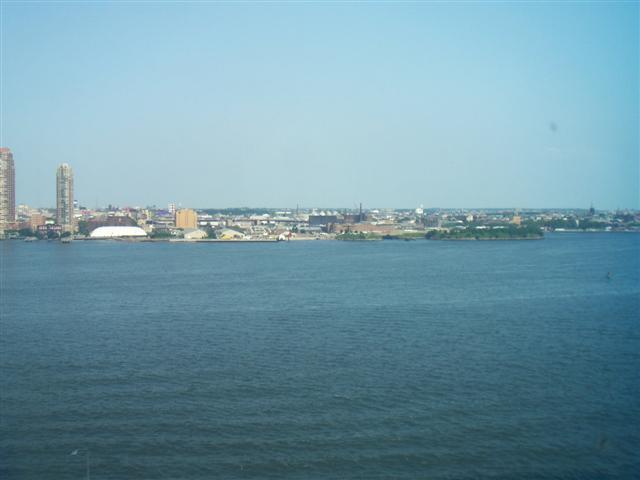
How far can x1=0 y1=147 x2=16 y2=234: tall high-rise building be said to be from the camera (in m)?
23.8

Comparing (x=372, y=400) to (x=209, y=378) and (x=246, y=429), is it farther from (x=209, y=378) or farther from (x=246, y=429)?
(x=209, y=378)

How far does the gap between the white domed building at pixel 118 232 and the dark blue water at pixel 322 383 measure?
1499cm

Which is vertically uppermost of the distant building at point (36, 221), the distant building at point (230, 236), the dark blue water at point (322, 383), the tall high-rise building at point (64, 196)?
the tall high-rise building at point (64, 196)

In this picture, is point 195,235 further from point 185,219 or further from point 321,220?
point 321,220

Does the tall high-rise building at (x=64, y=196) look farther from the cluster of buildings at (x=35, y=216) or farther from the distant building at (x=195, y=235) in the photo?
the distant building at (x=195, y=235)

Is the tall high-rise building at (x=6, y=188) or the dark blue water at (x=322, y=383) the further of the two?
the tall high-rise building at (x=6, y=188)

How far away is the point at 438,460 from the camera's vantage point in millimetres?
3041

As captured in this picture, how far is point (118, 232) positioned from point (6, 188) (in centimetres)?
428

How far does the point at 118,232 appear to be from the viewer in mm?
23156

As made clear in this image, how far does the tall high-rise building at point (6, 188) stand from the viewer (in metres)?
23.8

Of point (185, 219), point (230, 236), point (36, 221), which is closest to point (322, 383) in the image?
point (230, 236)

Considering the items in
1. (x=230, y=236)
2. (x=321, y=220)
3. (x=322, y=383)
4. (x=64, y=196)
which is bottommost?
(x=322, y=383)

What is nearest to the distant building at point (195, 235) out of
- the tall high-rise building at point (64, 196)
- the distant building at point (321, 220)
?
the tall high-rise building at point (64, 196)

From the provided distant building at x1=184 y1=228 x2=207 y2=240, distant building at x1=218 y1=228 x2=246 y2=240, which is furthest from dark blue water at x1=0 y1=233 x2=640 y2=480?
distant building at x1=218 y1=228 x2=246 y2=240
